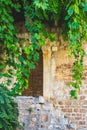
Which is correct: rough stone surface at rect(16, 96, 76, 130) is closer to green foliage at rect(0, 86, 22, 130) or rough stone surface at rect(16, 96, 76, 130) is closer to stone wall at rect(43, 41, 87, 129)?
stone wall at rect(43, 41, 87, 129)

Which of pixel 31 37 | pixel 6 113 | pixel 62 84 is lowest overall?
pixel 6 113

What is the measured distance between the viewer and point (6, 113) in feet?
19.0

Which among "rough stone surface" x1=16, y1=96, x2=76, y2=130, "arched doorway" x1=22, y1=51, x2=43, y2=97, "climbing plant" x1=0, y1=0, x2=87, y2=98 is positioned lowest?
"rough stone surface" x1=16, y1=96, x2=76, y2=130

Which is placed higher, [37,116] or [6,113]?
[6,113]

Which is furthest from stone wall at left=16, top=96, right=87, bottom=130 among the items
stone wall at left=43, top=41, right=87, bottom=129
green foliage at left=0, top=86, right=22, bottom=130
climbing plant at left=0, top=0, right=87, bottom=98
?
climbing plant at left=0, top=0, right=87, bottom=98

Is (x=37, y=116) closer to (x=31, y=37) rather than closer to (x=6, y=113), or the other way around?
(x=6, y=113)

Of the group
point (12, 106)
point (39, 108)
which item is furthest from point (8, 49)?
point (39, 108)

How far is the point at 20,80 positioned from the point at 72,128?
3131 mm

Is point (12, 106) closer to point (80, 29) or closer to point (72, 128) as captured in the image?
point (80, 29)

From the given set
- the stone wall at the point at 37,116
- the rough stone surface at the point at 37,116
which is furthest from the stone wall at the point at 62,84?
the rough stone surface at the point at 37,116

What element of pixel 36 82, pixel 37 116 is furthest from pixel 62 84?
pixel 37 116

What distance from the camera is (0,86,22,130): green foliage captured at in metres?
5.59

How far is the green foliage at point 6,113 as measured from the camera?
5.59 metres

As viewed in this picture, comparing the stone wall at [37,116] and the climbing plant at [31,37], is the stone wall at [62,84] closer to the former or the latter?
the stone wall at [37,116]
